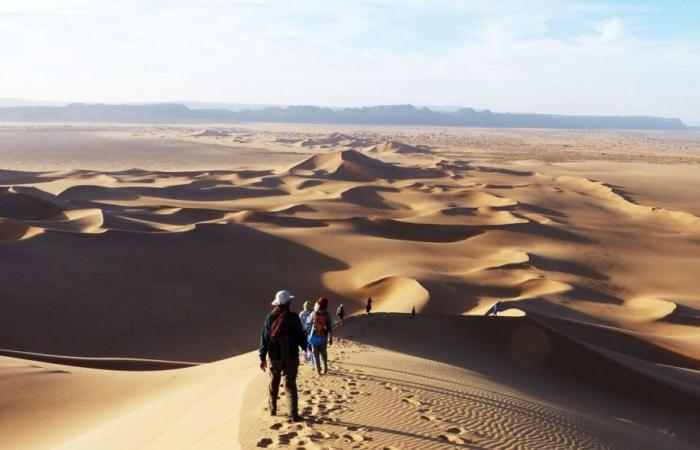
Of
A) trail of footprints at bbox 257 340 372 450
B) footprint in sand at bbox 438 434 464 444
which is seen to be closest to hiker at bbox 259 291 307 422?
trail of footprints at bbox 257 340 372 450

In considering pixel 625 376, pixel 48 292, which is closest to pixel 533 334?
pixel 625 376

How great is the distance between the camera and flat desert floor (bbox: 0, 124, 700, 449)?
6.83 m

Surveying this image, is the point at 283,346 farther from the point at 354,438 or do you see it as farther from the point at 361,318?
the point at 361,318

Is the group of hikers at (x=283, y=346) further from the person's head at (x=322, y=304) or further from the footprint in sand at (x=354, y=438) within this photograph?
the person's head at (x=322, y=304)

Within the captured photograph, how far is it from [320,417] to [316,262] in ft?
55.0

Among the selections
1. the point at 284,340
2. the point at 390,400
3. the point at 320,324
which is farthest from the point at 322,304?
the point at 284,340

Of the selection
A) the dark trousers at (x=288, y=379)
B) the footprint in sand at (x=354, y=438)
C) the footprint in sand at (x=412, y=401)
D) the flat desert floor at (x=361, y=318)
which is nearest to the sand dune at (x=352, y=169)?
the flat desert floor at (x=361, y=318)

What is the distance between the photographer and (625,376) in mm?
12047

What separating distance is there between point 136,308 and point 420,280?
28.7 feet

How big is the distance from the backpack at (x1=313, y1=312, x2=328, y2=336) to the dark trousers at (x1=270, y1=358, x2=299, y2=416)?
155 cm

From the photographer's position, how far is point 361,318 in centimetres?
1264

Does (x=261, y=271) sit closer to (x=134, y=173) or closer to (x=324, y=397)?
(x=324, y=397)

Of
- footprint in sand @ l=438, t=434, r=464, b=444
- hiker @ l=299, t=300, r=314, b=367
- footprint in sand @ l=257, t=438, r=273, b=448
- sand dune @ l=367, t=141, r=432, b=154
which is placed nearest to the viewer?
footprint in sand @ l=257, t=438, r=273, b=448

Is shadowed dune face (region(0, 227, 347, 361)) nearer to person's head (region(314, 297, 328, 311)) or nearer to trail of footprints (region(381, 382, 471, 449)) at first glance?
person's head (region(314, 297, 328, 311))
